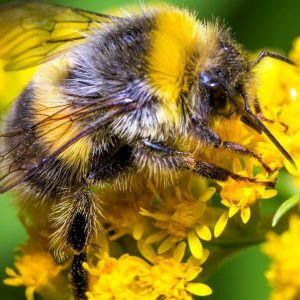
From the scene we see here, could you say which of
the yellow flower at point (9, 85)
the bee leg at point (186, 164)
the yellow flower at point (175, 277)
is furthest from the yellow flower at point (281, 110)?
the yellow flower at point (9, 85)

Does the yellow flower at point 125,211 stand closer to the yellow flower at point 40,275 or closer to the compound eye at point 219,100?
the yellow flower at point 40,275

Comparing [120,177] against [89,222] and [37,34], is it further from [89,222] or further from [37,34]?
[37,34]

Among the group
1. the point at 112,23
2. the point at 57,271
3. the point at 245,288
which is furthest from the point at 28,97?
the point at 245,288

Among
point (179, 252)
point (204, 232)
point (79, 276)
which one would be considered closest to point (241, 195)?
point (204, 232)

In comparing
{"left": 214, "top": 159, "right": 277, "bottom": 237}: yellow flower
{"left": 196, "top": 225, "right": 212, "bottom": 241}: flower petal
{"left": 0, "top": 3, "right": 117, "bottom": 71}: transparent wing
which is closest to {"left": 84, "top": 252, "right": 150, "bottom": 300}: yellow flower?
{"left": 196, "top": 225, "right": 212, "bottom": 241}: flower petal

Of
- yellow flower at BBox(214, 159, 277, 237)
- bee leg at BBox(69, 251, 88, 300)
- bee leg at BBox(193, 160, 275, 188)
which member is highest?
bee leg at BBox(193, 160, 275, 188)

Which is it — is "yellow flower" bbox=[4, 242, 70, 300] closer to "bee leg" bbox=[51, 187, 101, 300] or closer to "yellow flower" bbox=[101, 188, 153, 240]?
"bee leg" bbox=[51, 187, 101, 300]
